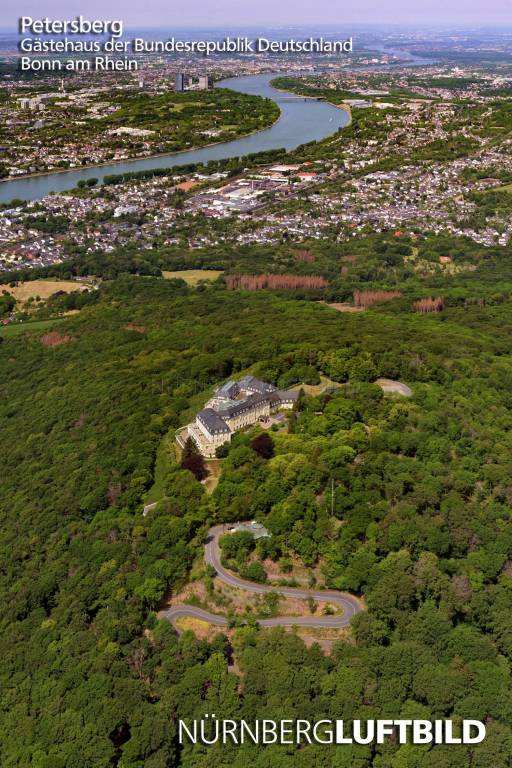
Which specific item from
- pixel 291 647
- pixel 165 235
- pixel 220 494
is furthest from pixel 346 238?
pixel 291 647

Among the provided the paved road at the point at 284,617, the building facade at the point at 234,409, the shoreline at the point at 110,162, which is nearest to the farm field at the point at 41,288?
the building facade at the point at 234,409

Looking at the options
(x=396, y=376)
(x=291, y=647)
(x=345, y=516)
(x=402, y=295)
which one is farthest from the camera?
(x=402, y=295)

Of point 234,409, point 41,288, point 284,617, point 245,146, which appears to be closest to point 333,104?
point 245,146

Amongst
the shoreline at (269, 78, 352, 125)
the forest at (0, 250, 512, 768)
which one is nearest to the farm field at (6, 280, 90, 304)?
the forest at (0, 250, 512, 768)

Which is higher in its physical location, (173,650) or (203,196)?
(203,196)

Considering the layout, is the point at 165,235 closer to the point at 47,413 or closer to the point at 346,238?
the point at 346,238

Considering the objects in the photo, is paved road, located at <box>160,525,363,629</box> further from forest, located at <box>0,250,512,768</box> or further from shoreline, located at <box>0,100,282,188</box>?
shoreline, located at <box>0,100,282,188</box>
